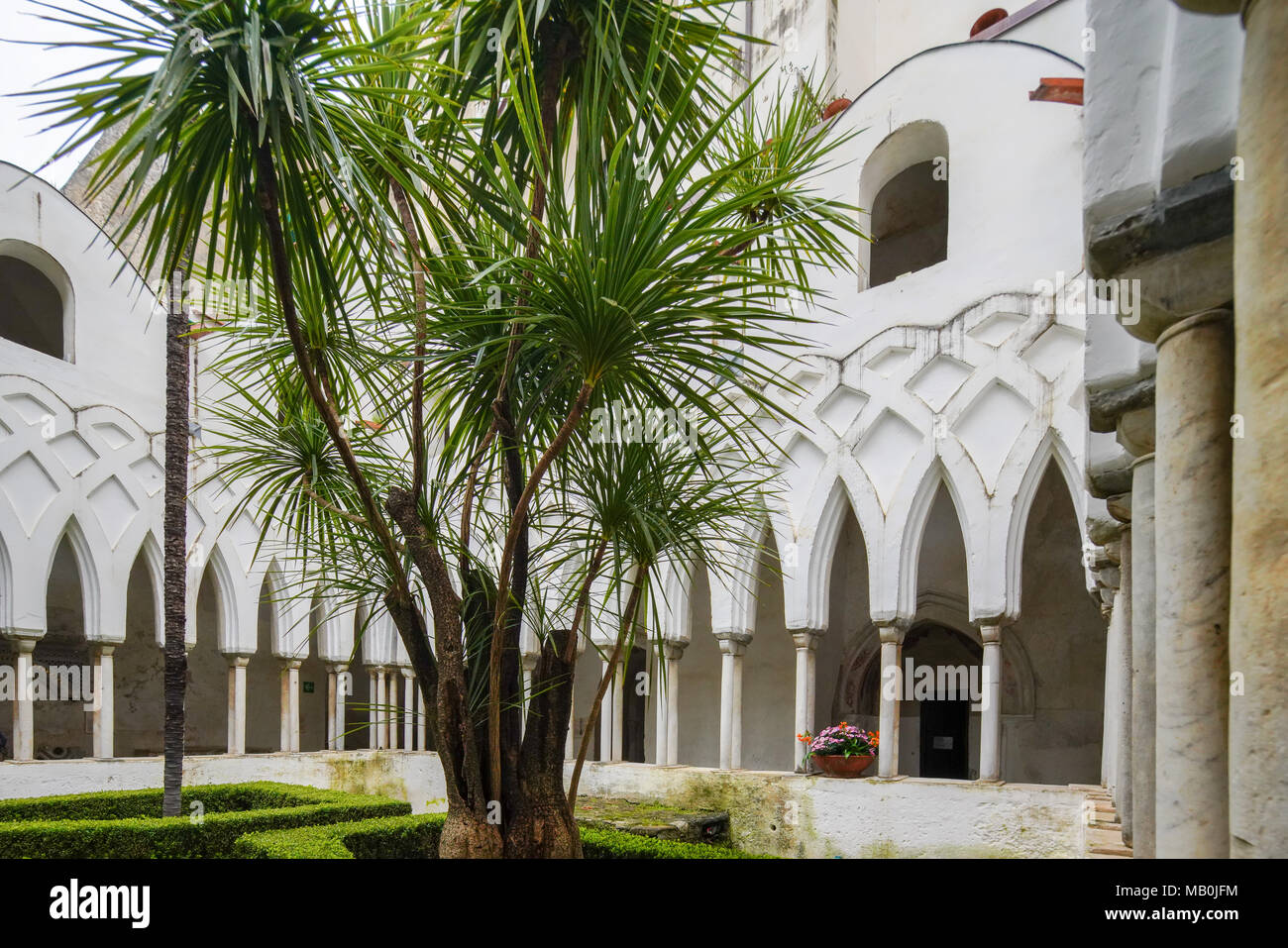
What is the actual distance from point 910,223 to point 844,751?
296 inches

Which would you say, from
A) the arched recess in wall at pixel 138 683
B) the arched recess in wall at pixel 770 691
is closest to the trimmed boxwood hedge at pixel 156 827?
the arched recess in wall at pixel 770 691

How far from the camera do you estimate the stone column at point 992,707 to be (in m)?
9.27

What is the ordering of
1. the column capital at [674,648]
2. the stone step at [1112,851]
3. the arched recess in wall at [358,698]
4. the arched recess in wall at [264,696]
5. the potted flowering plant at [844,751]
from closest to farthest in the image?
the stone step at [1112,851] → the potted flowering plant at [844,751] → the column capital at [674,648] → the arched recess in wall at [358,698] → the arched recess in wall at [264,696]

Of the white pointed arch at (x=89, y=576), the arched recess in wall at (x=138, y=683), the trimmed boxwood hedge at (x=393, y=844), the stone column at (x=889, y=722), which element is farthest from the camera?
the arched recess in wall at (x=138, y=683)

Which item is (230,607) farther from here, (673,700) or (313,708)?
(673,700)

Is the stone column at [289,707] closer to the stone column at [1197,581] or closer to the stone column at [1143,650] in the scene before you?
the stone column at [1143,650]

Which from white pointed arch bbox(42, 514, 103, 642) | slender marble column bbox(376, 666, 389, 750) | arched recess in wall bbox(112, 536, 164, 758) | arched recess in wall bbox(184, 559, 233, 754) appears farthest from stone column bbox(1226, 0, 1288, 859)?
arched recess in wall bbox(184, 559, 233, 754)

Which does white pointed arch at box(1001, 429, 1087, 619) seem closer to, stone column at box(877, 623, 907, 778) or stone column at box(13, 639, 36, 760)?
stone column at box(877, 623, 907, 778)

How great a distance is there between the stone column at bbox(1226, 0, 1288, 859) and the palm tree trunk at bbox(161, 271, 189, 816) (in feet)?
29.5

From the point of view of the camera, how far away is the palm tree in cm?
333

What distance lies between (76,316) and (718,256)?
1239cm

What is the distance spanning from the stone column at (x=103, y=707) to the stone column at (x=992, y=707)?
32.6 feet

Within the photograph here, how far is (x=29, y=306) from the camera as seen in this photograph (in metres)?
15.9
